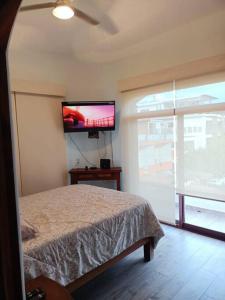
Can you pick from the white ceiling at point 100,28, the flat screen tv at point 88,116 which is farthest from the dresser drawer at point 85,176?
the white ceiling at point 100,28

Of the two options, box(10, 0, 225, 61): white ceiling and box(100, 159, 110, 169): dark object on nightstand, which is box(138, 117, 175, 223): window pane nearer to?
box(100, 159, 110, 169): dark object on nightstand

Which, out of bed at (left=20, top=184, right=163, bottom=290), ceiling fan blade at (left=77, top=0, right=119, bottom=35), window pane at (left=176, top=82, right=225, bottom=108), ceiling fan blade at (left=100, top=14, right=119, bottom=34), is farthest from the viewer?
window pane at (left=176, top=82, right=225, bottom=108)

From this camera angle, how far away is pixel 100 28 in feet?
9.10

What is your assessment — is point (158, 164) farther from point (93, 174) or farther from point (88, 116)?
point (88, 116)

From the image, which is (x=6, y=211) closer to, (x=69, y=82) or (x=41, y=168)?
(x=41, y=168)

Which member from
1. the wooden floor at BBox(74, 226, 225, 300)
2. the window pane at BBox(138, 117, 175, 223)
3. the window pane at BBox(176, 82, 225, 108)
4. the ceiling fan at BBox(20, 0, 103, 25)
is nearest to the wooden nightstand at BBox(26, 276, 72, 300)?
the wooden floor at BBox(74, 226, 225, 300)

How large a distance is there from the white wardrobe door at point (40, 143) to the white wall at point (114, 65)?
260mm

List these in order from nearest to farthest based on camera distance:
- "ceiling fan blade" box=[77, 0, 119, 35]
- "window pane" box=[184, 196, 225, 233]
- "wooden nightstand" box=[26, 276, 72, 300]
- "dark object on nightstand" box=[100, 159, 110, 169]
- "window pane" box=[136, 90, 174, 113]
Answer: "wooden nightstand" box=[26, 276, 72, 300]
"ceiling fan blade" box=[77, 0, 119, 35]
"window pane" box=[184, 196, 225, 233]
"window pane" box=[136, 90, 174, 113]
"dark object on nightstand" box=[100, 159, 110, 169]

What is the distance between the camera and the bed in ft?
5.26

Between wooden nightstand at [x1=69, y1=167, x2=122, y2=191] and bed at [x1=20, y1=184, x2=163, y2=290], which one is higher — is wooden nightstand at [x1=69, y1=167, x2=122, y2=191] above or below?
above

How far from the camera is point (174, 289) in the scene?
2.03 metres

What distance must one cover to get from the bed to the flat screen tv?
134 centimetres

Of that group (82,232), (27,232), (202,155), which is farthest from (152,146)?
(27,232)

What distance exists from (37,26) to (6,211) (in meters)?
2.77
